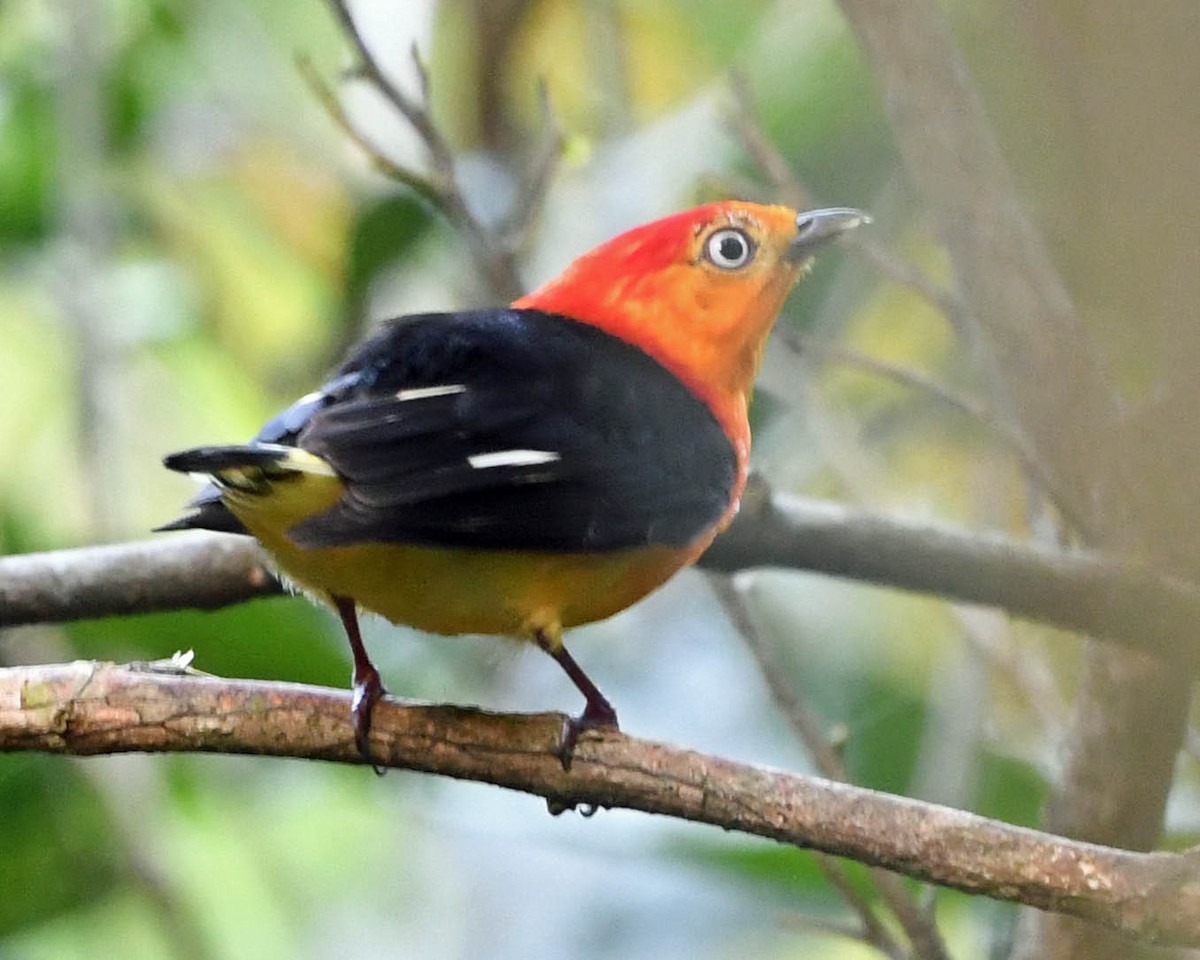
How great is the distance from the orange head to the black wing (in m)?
0.19

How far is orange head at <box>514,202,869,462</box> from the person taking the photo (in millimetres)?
2713

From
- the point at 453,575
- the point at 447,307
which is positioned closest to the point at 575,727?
the point at 453,575

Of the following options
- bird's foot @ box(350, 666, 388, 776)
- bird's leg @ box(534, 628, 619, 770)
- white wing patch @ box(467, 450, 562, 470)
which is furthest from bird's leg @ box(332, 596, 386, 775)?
white wing patch @ box(467, 450, 562, 470)

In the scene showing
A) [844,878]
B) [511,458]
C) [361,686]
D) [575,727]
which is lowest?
[844,878]

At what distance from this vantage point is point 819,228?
9.04 feet

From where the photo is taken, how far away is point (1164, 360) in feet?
2.12

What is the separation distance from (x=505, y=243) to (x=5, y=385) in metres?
2.61

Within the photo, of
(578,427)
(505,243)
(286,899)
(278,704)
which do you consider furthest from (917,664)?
(278,704)

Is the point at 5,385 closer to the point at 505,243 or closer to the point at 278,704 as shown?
the point at 505,243

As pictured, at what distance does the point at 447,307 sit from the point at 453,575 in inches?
121

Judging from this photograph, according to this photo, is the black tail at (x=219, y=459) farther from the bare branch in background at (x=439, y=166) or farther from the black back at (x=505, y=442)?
the bare branch in background at (x=439, y=166)

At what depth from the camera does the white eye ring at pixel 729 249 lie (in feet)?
9.02

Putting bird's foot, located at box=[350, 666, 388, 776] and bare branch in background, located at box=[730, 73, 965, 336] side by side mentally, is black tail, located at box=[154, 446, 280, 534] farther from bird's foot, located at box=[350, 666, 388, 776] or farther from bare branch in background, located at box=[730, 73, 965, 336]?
→ bare branch in background, located at box=[730, 73, 965, 336]

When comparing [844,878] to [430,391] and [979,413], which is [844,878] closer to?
[979,413]
